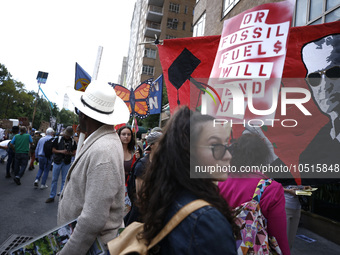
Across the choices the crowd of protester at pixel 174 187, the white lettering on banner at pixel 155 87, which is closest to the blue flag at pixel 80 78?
the white lettering on banner at pixel 155 87

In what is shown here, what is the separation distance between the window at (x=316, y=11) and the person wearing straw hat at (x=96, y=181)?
494 cm

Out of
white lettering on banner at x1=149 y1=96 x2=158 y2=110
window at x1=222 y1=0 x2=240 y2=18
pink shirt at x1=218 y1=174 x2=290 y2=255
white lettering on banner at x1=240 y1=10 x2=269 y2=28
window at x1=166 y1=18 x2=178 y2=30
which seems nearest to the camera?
pink shirt at x1=218 y1=174 x2=290 y2=255

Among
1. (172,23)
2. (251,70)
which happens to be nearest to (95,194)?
(251,70)

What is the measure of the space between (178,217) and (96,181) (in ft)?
2.77

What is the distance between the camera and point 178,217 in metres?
1.00

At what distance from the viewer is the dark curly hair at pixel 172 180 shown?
106cm

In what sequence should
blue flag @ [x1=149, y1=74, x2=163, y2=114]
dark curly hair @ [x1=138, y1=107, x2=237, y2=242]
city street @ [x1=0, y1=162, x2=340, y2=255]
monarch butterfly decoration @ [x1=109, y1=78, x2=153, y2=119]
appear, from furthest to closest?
monarch butterfly decoration @ [x1=109, y1=78, x2=153, y2=119], blue flag @ [x1=149, y1=74, x2=163, y2=114], city street @ [x1=0, y1=162, x2=340, y2=255], dark curly hair @ [x1=138, y1=107, x2=237, y2=242]

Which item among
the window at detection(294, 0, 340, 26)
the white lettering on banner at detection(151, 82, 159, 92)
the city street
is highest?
the window at detection(294, 0, 340, 26)

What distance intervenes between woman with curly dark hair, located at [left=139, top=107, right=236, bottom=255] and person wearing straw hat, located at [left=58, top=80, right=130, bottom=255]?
1.63 feet

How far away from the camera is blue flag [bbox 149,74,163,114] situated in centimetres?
623

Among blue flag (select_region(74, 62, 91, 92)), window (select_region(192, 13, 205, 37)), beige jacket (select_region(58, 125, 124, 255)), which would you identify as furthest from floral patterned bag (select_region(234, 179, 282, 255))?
window (select_region(192, 13, 205, 37))

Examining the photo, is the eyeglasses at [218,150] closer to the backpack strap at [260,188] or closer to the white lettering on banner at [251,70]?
the backpack strap at [260,188]

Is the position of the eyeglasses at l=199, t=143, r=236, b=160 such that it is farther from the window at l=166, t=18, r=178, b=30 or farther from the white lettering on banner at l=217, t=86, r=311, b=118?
the window at l=166, t=18, r=178, b=30

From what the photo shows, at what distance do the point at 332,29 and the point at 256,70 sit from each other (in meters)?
0.91
